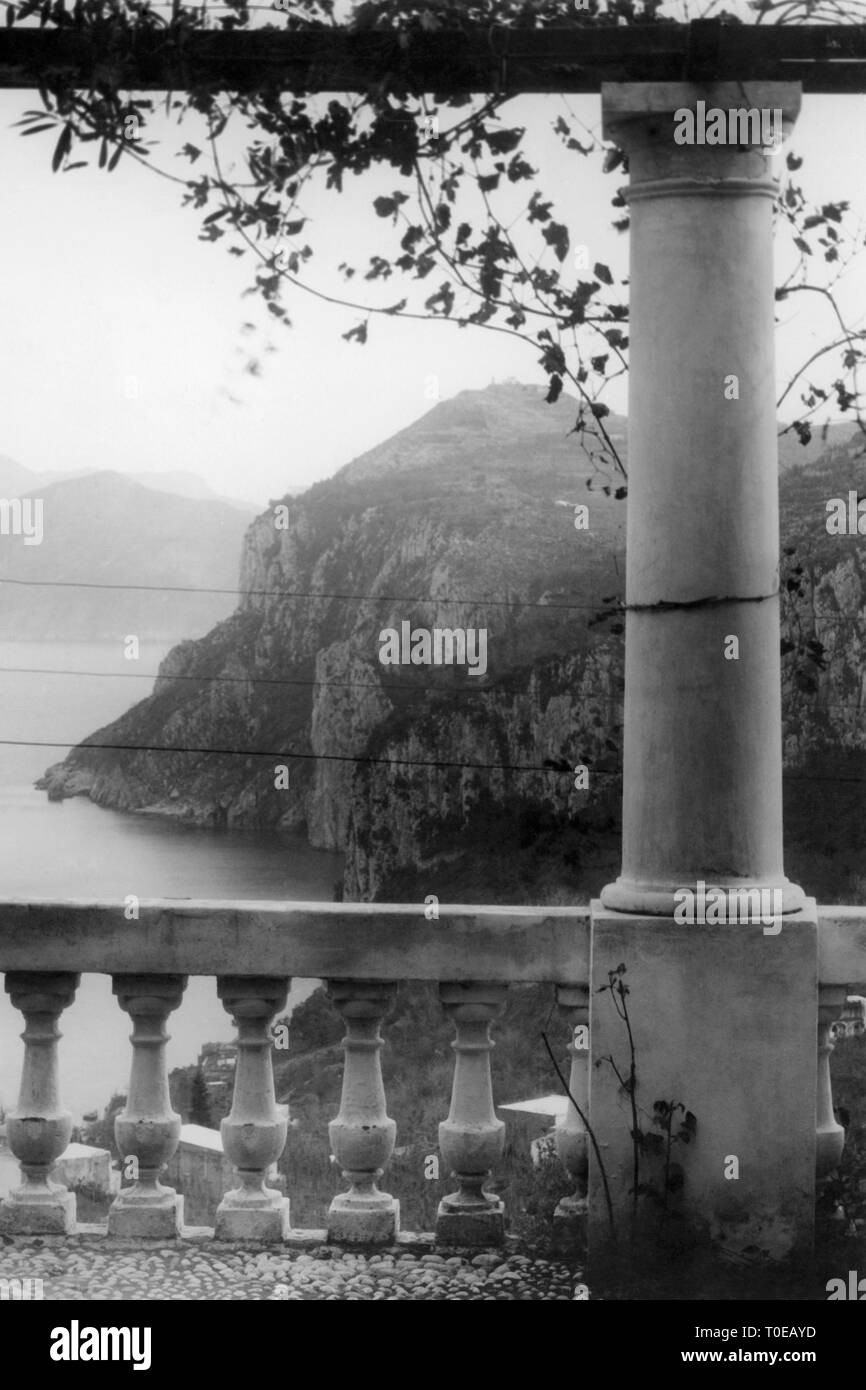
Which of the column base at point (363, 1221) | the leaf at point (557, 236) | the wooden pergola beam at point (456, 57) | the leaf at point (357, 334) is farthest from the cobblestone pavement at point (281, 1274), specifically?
Answer: the wooden pergola beam at point (456, 57)

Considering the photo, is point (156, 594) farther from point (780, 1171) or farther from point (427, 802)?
point (780, 1171)

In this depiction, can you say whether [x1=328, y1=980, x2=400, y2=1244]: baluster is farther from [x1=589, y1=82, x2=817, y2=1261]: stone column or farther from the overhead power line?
the overhead power line

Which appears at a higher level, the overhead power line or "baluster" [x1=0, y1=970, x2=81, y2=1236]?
the overhead power line

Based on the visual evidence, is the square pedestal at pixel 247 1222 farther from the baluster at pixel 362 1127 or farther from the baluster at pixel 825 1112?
the baluster at pixel 825 1112

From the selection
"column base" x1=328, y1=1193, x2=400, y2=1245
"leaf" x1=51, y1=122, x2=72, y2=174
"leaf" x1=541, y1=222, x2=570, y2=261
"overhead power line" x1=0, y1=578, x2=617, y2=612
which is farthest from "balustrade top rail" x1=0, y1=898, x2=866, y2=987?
"overhead power line" x1=0, y1=578, x2=617, y2=612

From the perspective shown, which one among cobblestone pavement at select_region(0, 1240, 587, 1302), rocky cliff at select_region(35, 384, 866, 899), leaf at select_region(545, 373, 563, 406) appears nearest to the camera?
cobblestone pavement at select_region(0, 1240, 587, 1302)
